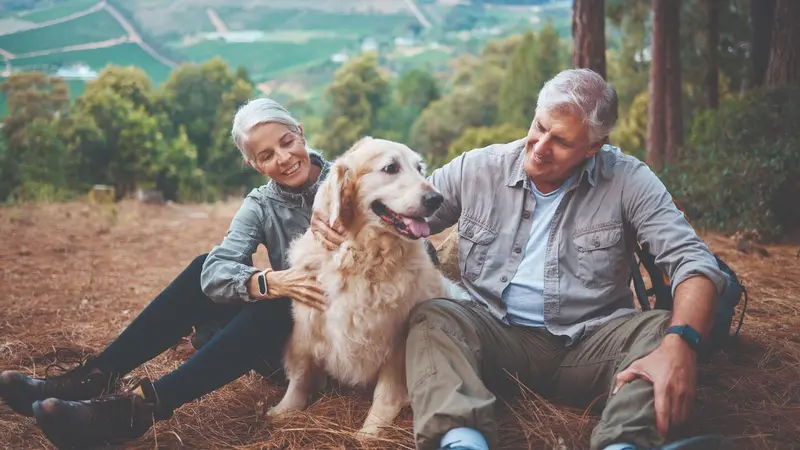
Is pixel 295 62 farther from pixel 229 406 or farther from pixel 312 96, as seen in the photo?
pixel 229 406

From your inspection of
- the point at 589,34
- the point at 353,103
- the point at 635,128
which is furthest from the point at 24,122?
the point at 635,128

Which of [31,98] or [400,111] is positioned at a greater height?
[31,98]

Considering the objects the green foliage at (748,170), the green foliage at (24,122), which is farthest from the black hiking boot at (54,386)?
the green foliage at (24,122)

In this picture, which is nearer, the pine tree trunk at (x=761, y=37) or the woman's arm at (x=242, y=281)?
the woman's arm at (x=242, y=281)

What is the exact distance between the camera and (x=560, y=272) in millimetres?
2705

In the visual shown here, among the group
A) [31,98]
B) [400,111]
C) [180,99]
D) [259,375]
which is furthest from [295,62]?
[259,375]

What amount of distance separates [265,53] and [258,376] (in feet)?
64.6

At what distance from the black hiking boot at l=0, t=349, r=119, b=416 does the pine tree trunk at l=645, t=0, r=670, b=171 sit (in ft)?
26.1

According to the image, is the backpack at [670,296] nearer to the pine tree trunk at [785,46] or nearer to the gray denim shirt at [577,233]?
the gray denim shirt at [577,233]

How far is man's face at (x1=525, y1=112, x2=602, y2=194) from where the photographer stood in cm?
261

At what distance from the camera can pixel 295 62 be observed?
21.9m

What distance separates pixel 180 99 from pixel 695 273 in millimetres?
16901

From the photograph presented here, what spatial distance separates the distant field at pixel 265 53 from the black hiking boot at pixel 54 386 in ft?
57.8

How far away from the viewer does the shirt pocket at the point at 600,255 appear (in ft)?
8.74
